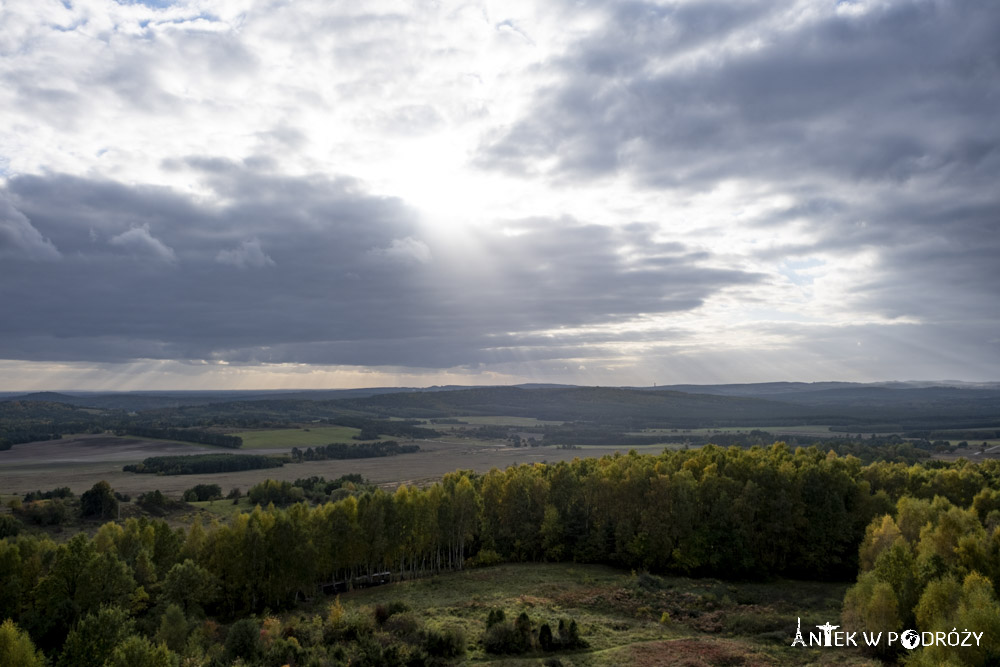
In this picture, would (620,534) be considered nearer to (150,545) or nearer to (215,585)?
(215,585)

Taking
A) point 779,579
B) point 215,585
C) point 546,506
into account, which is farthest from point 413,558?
point 779,579

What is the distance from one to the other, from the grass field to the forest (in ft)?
11.4

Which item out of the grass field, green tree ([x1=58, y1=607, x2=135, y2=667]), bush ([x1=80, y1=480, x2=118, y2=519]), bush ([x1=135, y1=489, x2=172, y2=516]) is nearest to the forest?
green tree ([x1=58, y1=607, x2=135, y2=667])

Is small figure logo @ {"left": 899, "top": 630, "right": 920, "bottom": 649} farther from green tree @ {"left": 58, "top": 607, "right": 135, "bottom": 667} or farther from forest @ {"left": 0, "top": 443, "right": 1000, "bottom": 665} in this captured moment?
green tree @ {"left": 58, "top": 607, "right": 135, "bottom": 667}

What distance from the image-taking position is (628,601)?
5931 centimetres

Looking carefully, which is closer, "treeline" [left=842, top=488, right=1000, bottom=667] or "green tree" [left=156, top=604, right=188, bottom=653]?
"treeline" [left=842, top=488, right=1000, bottom=667]

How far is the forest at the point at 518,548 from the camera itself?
136 feet

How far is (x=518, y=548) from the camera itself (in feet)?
286

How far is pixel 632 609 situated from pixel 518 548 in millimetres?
32503

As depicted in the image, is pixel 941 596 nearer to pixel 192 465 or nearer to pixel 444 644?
pixel 444 644

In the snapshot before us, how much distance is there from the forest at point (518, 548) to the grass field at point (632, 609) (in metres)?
3.48

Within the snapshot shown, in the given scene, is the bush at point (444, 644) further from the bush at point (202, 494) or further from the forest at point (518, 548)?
the bush at point (202, 494)

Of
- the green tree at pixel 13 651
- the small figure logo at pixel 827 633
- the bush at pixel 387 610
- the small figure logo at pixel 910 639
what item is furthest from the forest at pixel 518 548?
the bush at pixel 387 610

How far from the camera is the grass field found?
41.2 metres
